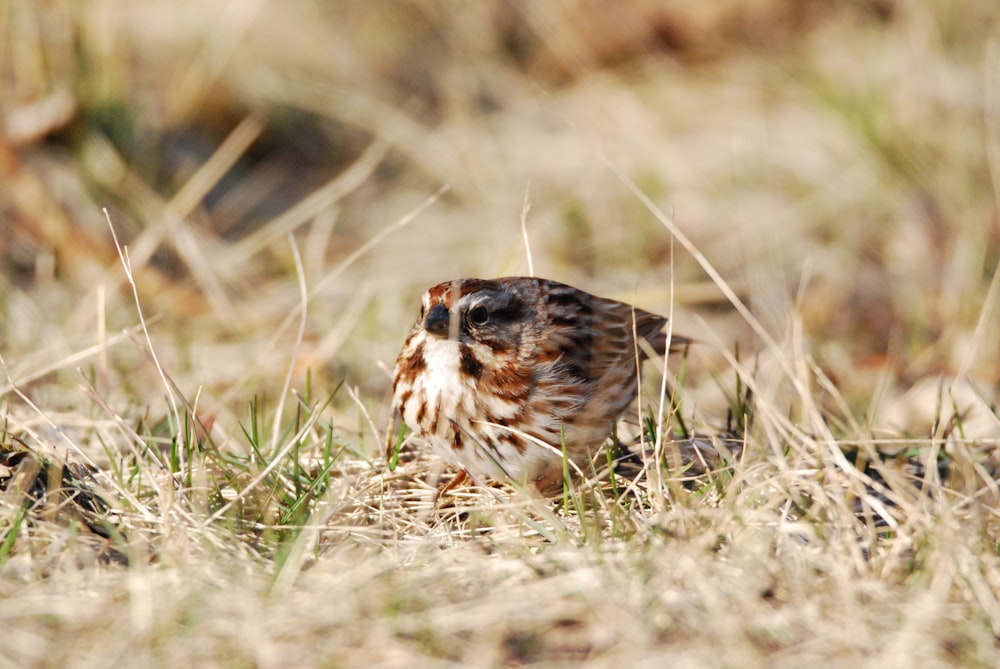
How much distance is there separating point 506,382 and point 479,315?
23cm

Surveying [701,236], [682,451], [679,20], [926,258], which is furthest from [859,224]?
[682,451]

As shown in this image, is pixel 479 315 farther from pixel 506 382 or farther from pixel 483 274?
pixel 483 274

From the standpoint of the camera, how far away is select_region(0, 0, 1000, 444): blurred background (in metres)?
6.03

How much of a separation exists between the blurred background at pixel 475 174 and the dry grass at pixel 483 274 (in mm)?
28

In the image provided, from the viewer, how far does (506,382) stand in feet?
12.5

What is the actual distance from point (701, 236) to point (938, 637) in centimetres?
478

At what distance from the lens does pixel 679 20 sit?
967 centimetres

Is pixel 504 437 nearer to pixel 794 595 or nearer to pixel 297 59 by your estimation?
pixel 794 595

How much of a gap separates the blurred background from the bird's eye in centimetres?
78

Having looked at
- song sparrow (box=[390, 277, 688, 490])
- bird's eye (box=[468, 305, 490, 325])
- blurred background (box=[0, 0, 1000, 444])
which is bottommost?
song sparrow (box=[390, 277, 688, 490])

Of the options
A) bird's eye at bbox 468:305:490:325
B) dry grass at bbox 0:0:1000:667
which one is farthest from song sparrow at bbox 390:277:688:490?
dry grass at bbox 0:0:1000:667

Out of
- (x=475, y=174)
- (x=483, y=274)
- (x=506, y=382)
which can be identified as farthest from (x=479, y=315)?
(x=475, y=174)

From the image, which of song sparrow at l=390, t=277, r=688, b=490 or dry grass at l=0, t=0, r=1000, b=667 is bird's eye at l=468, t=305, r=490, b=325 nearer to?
song sparrow at l=390, t=277, r=688, b=490

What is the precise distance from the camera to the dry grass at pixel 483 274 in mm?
2936
